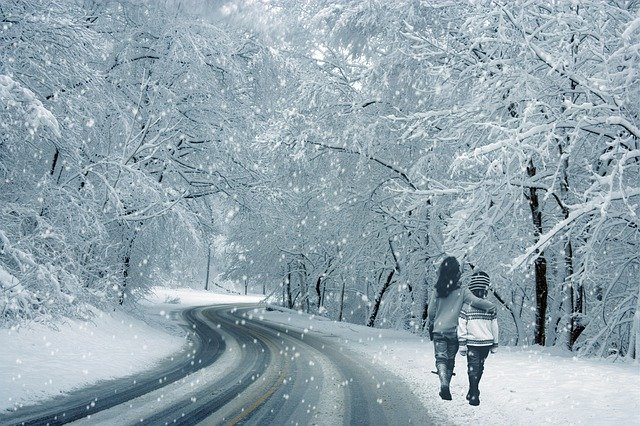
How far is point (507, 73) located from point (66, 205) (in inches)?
358

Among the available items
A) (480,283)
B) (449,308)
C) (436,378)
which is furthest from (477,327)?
(436,378)

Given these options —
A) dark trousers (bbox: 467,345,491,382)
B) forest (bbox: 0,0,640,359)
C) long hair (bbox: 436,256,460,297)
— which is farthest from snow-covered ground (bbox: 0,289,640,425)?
long hair (bbox: 436,256,460,297)

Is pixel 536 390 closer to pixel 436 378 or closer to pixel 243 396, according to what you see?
pixel 436 378

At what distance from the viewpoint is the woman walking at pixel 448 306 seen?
571cm

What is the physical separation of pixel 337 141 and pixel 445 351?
10469 mm

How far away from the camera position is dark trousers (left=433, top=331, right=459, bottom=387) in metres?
6.02

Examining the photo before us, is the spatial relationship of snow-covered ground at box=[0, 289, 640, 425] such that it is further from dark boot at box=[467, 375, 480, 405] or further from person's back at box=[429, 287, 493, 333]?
person's back at box=[429, 287, 493, 333]

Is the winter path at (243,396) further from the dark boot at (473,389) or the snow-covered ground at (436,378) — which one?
the dark boot at (473,389)

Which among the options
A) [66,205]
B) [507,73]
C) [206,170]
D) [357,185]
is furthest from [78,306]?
[357,185]

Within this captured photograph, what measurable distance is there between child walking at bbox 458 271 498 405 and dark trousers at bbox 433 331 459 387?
0.48 feet

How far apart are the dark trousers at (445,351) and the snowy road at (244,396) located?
39.9 inches

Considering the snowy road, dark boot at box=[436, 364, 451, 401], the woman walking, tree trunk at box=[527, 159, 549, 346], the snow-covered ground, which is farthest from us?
tree trunk at box=[527, 159, 549, 346]

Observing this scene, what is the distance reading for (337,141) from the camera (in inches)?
622

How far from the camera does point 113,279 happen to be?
42.6 feet
